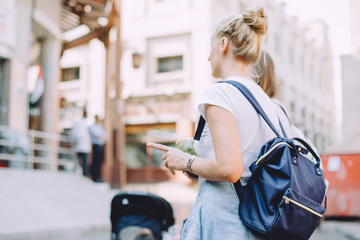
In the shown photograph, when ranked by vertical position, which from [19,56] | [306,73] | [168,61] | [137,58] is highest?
[306,73]

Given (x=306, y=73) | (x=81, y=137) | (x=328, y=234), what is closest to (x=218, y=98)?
(x=328, y=234)

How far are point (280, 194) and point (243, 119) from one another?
29 centimetres

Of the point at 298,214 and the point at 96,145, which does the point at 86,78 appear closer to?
the point at 96,145

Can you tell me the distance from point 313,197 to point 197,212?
415mm

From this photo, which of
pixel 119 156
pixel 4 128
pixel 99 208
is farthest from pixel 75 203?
pixel 119 156

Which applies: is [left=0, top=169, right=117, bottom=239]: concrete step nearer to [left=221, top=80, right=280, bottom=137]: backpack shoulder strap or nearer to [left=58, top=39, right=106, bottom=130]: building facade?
[left=221, top=80, right=280, bottom=137]: backpack shoulder strap

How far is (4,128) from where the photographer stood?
36.6ft

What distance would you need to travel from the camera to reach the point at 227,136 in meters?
1.72

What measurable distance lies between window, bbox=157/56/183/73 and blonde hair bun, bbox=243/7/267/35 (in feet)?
73.9

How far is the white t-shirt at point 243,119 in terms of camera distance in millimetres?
1799

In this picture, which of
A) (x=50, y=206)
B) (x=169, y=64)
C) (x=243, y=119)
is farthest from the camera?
(x=169, y=64)

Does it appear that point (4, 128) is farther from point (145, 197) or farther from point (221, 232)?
point (221, 232)

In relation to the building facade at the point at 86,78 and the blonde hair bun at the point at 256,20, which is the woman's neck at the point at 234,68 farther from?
the building facade at the point at 86,78

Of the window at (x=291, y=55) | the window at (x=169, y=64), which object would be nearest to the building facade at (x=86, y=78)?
the window at (x=169, y=64)
